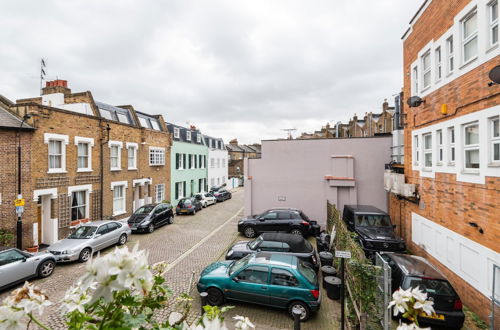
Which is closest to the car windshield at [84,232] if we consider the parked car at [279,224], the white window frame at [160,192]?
the parked car at [279,224]

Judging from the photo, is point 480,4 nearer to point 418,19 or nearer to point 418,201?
point 418,19

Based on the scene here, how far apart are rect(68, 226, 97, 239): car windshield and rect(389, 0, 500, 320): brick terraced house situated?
14493 mm

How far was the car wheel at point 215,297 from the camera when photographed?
778 cm

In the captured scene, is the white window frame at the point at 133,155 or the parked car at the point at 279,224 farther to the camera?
the white window frame at the point at 133,155

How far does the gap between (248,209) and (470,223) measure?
12.8 metres

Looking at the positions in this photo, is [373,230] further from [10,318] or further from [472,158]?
[10,318]

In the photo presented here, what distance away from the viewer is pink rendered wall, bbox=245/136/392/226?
1683cm

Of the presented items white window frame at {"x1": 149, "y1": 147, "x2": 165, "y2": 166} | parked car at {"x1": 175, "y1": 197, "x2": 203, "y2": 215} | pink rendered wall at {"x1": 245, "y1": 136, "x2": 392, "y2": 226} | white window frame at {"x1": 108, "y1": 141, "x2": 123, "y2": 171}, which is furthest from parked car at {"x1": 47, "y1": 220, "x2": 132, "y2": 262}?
white window frame at {"x1": 149, "y1": 147, "x2": 165, "y2": 166}

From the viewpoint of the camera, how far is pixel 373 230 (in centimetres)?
1173

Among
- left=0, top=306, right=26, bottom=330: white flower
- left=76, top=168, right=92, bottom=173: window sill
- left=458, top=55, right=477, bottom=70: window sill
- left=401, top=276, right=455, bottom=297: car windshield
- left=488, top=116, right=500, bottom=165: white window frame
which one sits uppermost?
left=458, top=55, right=477, bottom=70: window sill

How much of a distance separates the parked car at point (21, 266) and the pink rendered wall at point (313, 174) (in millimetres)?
11532

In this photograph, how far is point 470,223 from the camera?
7602 millimetres

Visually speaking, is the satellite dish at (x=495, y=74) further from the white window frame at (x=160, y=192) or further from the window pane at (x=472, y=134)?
the white window frame at (x=160, y=192)

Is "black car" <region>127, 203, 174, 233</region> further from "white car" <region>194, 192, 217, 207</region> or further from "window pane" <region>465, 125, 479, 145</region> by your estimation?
"window pane" <region>465, 125, 479, 145</region>
